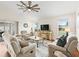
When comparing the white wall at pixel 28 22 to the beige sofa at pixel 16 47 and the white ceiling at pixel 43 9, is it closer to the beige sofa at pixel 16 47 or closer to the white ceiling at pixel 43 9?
the white ceiling at pixel 43 9

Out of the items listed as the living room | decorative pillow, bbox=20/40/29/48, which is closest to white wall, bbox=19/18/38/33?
the living room

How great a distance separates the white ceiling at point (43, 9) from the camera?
179 cm

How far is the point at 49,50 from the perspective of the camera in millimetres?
2102

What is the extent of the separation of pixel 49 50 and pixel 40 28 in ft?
1.50

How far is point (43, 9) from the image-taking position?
192 cm

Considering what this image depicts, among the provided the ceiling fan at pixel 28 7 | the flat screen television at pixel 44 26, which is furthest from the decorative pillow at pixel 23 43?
the ceiling fan at pixel 28 7

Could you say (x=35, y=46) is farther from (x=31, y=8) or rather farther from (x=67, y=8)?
(x=67, y=8)

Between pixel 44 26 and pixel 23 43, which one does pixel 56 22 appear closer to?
pixel 44 26

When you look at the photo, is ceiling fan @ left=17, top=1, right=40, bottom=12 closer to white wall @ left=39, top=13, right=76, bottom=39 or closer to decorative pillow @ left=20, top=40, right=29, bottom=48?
white wall @ left=39, top=13, right=76, bottom=39

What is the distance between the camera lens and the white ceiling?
179 centimetres

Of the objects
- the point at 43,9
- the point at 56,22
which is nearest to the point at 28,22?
the point at 43,9

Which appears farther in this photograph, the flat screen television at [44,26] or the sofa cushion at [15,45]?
the sofa cushion at [15,45]

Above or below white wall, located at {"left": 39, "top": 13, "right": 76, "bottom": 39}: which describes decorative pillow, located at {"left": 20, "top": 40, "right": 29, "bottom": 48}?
below

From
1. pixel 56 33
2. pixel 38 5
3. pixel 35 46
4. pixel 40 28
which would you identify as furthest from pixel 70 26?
pixel 35 46
